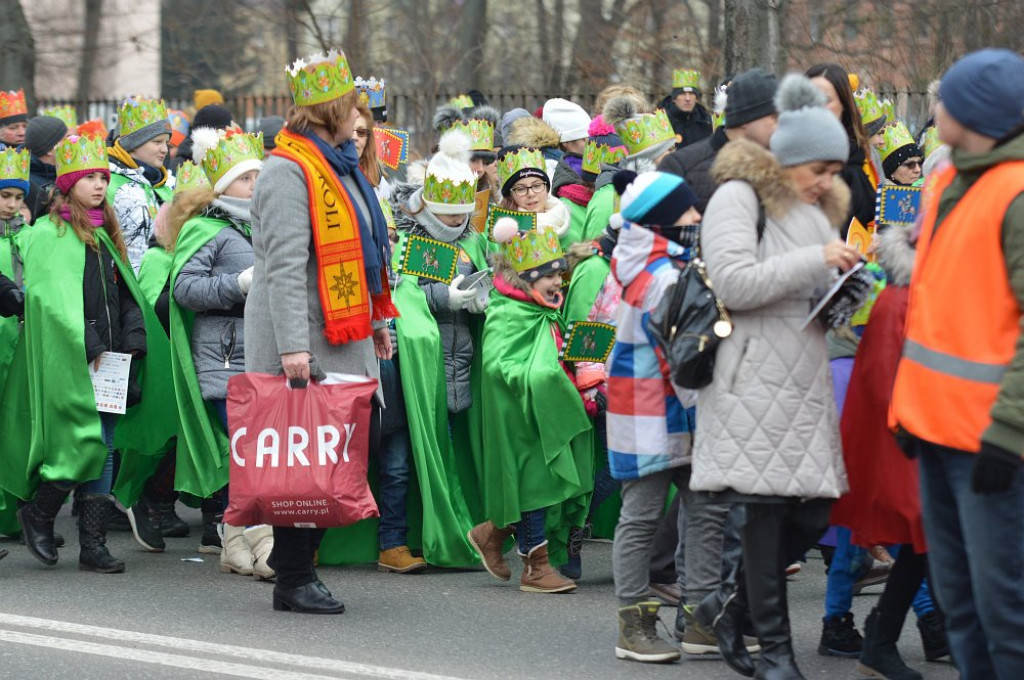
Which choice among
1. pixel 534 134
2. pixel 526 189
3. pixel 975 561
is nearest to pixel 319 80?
pixel 526 189

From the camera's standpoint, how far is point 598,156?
8.47 m

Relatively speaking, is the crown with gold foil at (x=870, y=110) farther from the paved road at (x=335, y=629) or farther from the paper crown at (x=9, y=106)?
the paper crown at (x=9, y=106)

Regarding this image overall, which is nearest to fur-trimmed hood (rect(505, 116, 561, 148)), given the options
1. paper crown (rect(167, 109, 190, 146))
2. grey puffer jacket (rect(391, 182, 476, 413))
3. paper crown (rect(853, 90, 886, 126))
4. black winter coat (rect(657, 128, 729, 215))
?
paper crown (rect(853, 90, 886, 126))

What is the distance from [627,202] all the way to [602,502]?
2382 millimetres

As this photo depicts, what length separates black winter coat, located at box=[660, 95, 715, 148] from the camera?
11938mm

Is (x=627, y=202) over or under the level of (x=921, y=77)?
under

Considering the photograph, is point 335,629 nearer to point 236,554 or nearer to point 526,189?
point 236,554

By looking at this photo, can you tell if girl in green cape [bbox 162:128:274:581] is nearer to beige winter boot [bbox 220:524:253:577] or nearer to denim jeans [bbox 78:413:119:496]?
beige winter boot [bbox 220:524:253:577]

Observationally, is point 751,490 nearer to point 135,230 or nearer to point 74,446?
point 74,446

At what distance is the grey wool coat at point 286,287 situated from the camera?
19.6 feet

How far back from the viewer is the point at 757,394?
16.2 feet

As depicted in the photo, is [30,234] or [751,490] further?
[30,234]

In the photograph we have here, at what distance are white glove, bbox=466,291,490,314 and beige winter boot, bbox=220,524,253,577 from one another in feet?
4.73

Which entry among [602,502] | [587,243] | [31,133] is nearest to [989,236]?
[587,243]
